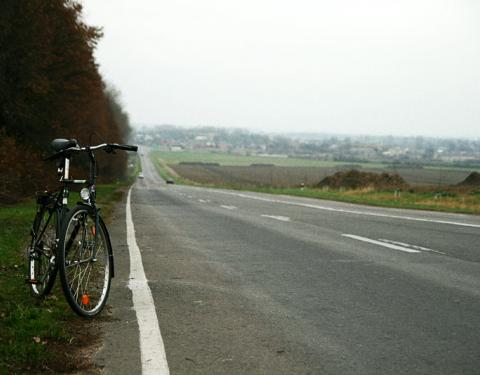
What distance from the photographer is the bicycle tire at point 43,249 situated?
516 cm

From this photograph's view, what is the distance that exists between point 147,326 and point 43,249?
4.01 feet

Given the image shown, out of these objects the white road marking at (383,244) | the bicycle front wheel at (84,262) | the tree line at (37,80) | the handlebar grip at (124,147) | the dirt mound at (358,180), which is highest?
the tree line at (37,80)

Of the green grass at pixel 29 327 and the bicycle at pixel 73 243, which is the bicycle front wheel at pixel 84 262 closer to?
the bicycle at pixel 73 243

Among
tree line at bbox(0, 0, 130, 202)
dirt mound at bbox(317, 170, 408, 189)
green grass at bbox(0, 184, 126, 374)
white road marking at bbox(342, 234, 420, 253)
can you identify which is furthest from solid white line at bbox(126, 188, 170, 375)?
dirt mound at bbox(317, 170, 408, 189)

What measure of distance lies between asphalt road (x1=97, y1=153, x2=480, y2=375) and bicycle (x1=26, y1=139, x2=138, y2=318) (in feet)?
1.13

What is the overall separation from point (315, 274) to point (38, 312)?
3539mm

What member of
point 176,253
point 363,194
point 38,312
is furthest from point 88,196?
point 363,194

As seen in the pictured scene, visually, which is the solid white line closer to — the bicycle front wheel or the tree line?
the bicycle front wheel

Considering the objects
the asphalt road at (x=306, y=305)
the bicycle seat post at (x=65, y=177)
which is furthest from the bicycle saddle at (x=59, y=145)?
the asphalt road at (x=306, y=305)

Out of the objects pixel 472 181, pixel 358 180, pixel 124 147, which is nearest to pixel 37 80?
pixel 124 147

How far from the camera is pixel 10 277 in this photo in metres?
6.50

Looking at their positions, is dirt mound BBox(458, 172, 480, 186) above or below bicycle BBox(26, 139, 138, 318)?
below

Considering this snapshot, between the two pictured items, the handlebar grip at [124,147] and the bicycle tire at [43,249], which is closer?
the bicycle tire at [43,249]

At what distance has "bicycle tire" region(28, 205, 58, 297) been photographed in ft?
16.9
